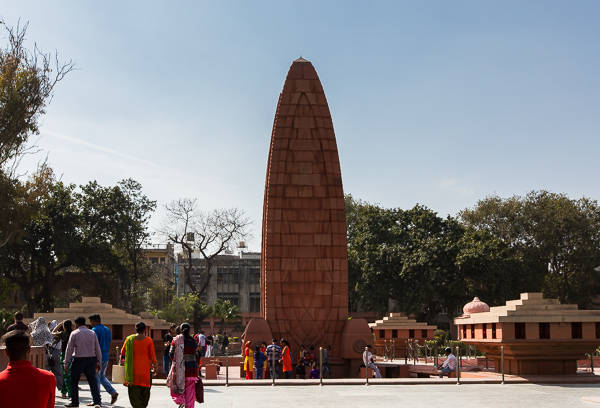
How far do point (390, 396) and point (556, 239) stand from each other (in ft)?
131


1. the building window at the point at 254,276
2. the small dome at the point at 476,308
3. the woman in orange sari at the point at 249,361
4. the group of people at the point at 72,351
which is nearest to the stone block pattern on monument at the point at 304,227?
the woman in orange sari at the point at 249,361

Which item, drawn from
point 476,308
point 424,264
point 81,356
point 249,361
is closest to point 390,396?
point 81,356

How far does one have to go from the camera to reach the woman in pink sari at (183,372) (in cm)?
1016

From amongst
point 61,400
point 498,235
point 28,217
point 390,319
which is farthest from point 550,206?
point 61,400

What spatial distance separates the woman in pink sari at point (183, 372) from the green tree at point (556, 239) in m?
40.8

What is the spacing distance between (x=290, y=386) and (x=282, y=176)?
10.2m

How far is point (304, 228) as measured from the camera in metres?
24.6

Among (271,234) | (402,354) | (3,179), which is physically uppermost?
(3,179)

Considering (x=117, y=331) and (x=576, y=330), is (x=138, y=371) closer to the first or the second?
(x=117, y=331)

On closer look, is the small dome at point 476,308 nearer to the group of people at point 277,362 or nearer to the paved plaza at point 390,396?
the group of people at point 277,362

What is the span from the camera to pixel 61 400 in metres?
12.3

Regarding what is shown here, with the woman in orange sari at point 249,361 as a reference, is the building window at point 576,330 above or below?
above

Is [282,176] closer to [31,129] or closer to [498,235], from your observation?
[31,129]

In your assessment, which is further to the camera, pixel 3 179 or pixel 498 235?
pixel 498 235
